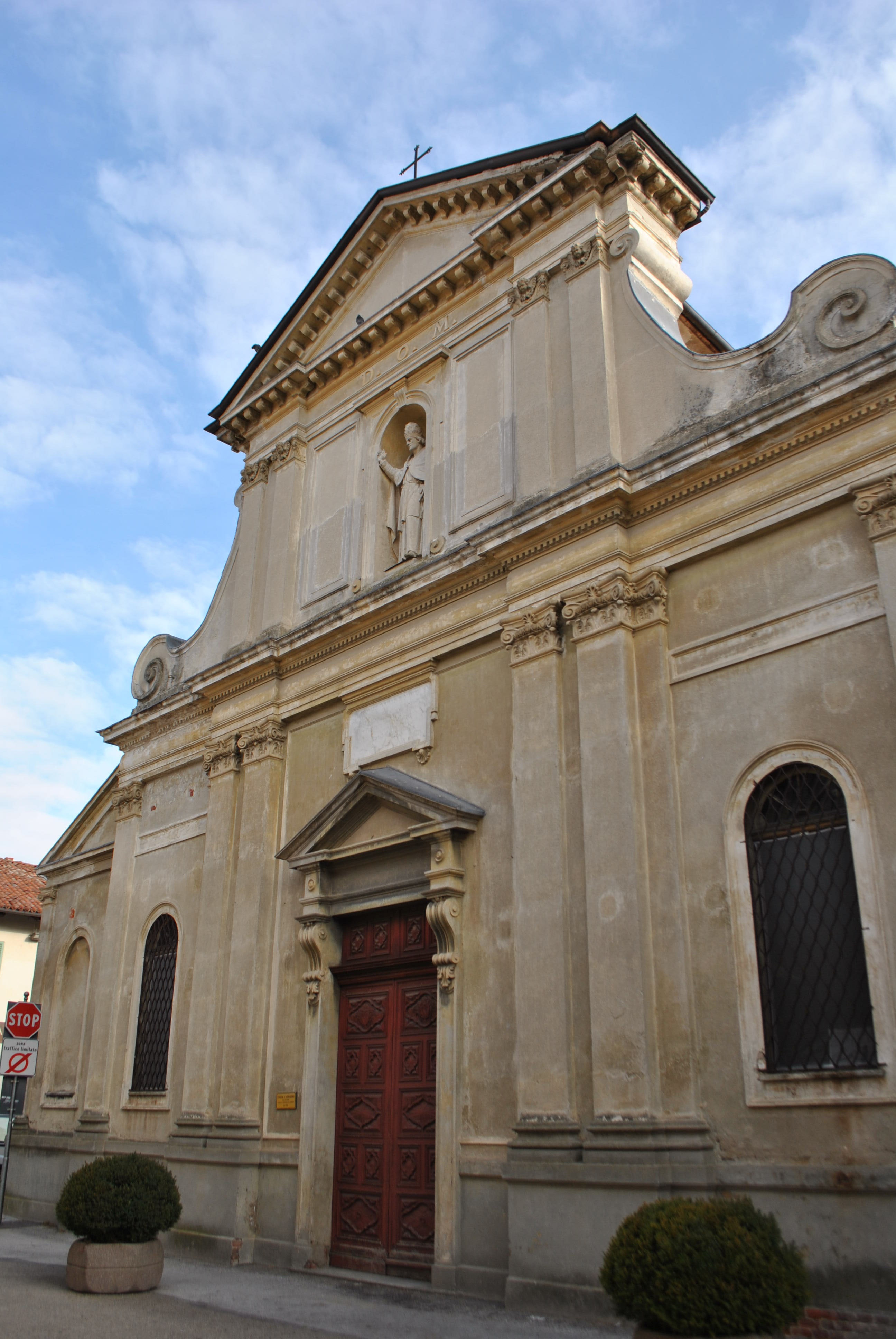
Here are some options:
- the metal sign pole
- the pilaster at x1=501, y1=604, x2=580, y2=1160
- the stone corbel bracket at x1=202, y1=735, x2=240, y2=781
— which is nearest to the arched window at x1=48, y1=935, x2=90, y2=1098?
the metal sign pole

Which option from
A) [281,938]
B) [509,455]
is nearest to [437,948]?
[281,938]

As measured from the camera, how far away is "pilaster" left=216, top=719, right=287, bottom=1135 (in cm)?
1270

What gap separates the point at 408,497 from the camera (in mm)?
13781

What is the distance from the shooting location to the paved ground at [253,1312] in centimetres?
796

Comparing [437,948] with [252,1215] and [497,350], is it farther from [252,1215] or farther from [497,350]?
[497,350]

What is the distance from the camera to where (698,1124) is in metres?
8.43

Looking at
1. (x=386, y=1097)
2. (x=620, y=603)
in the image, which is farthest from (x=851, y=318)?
(x=386, y=1097)

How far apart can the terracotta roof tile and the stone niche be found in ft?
57.2

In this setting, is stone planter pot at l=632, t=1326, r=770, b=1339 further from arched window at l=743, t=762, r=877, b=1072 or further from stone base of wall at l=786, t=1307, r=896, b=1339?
arched window at l=743, t=762, r=877, b=1072

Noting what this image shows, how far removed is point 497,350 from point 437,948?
695 cm

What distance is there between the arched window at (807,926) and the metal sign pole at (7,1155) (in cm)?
1063

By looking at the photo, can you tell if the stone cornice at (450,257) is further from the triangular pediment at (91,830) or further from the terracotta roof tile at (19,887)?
the terracotta roof tile at (19,887)

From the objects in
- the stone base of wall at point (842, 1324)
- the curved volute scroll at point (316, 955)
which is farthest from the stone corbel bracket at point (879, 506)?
the curved volute scroll at point (316, 955)

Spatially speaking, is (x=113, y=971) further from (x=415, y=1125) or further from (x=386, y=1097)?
(x=415, y=1125)
